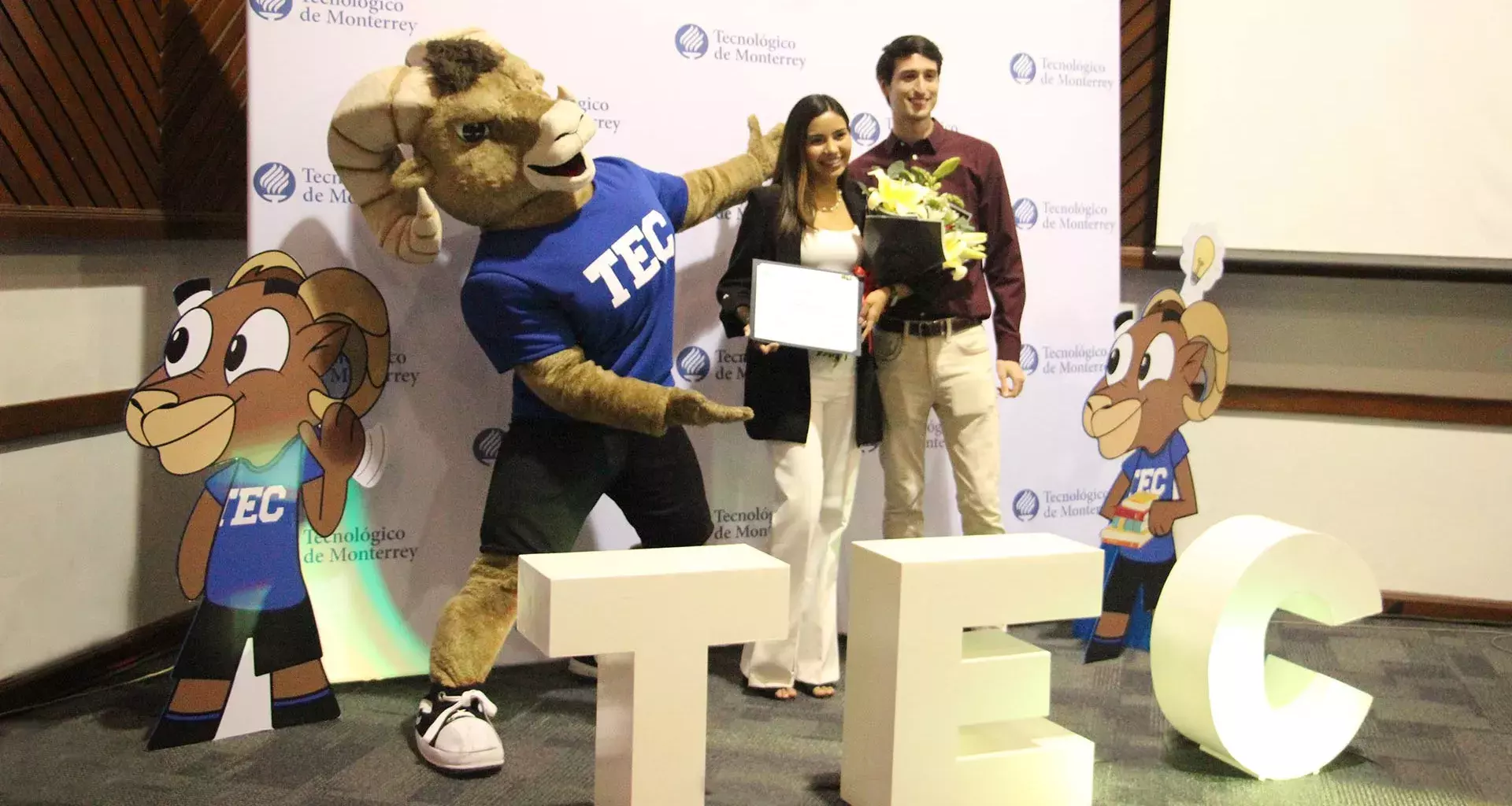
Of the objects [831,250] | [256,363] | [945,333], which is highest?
[831,250]

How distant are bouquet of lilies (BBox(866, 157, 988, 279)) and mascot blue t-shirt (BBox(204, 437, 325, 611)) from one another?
1477 millimetres

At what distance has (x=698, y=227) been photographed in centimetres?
335

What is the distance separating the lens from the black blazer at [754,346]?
118 inches

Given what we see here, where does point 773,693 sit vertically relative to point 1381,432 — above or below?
below

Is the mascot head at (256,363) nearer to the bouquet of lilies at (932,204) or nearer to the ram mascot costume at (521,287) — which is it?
the ram mascot costume at (521,287)

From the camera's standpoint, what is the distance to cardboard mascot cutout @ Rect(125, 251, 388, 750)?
2.69 metres

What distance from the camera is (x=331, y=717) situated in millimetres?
2859

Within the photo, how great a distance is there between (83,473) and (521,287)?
129 cm

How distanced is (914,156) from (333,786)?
6.52 ft

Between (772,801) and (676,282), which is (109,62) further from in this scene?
(772,801)

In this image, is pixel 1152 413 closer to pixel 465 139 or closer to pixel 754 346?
pixel 754 346

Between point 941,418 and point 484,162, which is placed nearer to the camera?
point 484,162

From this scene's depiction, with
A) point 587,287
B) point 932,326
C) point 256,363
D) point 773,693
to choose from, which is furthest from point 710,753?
point 256,363

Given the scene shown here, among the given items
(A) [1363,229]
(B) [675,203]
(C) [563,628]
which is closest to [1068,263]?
(A) [1363,229]
